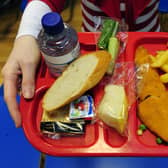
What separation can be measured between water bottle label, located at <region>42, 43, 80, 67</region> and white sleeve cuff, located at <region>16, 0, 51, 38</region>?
0.35ft

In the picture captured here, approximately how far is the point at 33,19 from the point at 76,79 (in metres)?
0.17

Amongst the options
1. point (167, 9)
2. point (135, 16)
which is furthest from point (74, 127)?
point (167, 9)

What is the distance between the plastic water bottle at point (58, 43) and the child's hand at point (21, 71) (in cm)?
5

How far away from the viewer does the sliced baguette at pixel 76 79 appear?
48cm

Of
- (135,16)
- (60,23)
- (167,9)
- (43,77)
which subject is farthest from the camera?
(167,9)

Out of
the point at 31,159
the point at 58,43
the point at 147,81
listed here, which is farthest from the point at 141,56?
the point at 31,159

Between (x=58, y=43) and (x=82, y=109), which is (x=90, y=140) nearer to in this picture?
(x=82, y=109)

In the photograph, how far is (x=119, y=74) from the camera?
521mm

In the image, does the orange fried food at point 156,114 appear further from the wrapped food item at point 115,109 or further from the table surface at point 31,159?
the table surface at point 31,159

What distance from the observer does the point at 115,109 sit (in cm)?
45

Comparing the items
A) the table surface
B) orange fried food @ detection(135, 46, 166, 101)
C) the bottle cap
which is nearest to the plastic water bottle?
the bottle cap

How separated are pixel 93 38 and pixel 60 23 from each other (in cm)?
15

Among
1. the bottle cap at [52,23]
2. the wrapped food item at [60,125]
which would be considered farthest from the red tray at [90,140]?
the bottle cap at [52,23]

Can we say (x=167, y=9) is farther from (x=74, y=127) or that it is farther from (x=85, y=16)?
(x=74, y=127)
